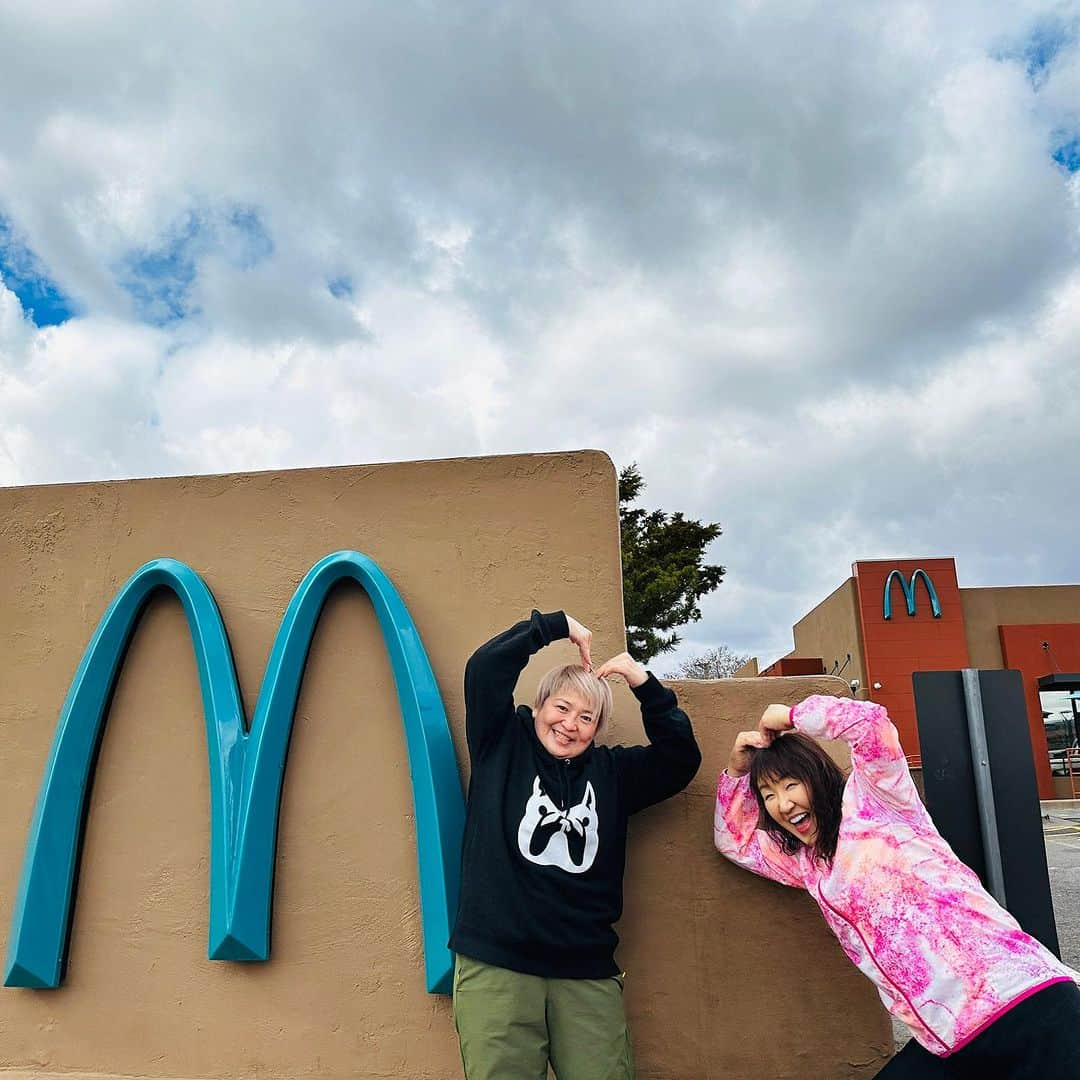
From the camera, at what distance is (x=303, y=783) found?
140 inches

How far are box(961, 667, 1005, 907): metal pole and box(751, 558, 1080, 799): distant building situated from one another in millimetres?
16669

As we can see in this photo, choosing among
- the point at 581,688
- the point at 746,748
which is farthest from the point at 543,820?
the point at 746,748

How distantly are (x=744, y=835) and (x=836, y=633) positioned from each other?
18761 millimetres

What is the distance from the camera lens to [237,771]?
3473 mm

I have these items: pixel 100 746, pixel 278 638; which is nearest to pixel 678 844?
pixel 278 638

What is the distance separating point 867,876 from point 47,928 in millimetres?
2947

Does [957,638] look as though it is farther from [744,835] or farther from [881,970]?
Answer: [881,970]

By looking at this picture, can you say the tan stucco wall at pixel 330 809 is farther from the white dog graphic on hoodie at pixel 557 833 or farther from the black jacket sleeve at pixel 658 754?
the white dog graphic on hoodie at pixel 557 833

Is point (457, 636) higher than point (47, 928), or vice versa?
point (457, 636)

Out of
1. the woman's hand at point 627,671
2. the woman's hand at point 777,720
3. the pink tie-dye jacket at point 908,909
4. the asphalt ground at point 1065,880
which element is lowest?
the asphalt ground at point 1065,880

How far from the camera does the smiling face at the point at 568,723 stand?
9.49 feet

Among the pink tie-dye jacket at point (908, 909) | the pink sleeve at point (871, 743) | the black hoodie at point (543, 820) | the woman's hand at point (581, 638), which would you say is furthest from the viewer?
the woman's hand at point (581, 638)

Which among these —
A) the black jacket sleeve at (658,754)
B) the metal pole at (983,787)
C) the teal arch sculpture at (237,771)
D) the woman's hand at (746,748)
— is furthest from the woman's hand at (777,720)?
the teal arch sculpture at (237,771)

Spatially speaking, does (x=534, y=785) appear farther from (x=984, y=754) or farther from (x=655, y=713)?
(x=984, y=754)
